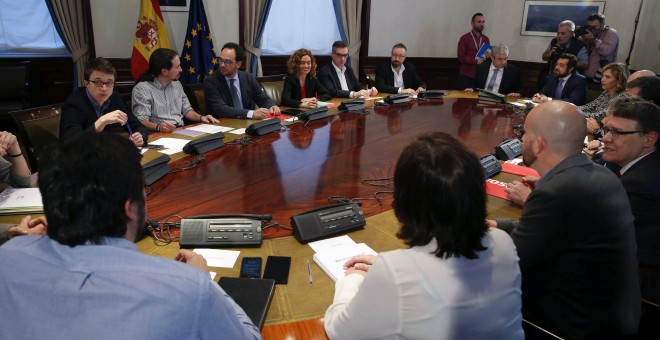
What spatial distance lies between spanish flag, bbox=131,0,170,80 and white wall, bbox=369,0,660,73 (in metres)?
3.27

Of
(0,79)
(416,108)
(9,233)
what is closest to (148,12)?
(0,79)

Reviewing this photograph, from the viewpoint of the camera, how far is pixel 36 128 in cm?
281

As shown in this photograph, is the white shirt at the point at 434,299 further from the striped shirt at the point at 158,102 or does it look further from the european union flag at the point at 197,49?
the european union flag at the point at 197,49

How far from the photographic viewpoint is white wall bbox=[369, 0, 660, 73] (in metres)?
7.14

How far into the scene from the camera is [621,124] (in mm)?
2145

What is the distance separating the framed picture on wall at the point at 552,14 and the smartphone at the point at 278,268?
6.98 m

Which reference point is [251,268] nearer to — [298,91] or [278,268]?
[278,268]

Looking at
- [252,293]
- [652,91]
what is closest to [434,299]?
[252,293]

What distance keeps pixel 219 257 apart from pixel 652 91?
3.18 m

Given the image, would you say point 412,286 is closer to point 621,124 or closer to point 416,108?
point 621,124

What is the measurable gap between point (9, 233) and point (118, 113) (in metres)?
1.25

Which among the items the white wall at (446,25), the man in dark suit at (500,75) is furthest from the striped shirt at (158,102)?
the white wall at (446,25)

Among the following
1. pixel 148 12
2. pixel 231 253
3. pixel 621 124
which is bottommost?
pixel 231 253

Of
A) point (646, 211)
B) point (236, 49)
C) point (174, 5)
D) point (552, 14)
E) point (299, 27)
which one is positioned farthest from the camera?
point (552, 14)
